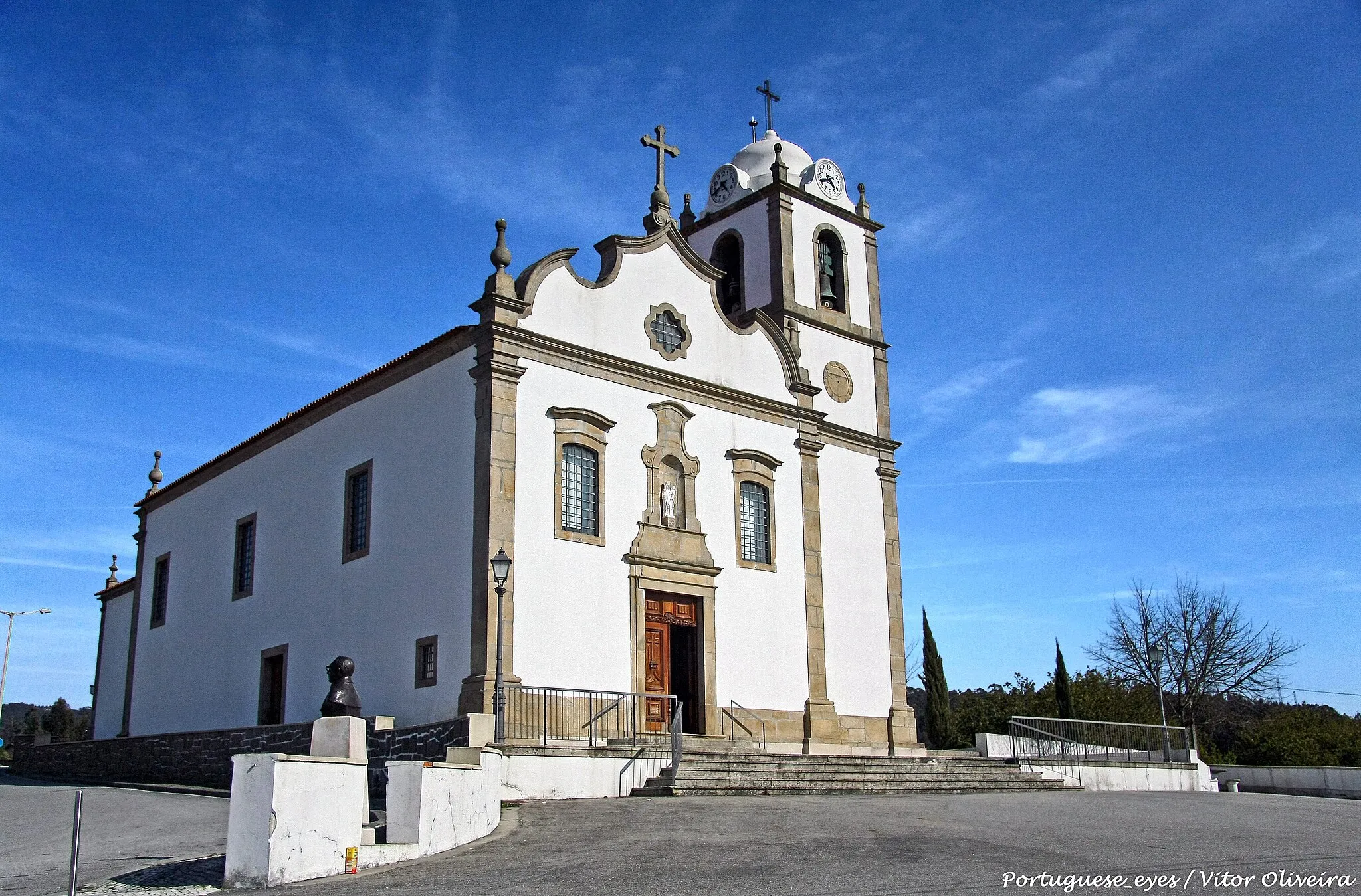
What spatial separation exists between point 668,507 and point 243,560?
10804 millimetres

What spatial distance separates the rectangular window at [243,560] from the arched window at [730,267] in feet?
38.3

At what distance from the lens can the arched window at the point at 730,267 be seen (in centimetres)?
2873

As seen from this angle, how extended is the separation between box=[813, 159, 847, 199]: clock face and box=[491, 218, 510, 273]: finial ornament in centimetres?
965

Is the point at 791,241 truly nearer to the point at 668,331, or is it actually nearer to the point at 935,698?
the point at 668,331

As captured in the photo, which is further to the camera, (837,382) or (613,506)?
(837,382)

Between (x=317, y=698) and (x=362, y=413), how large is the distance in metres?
5.48

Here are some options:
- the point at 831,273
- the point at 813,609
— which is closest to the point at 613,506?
the point at 813,609

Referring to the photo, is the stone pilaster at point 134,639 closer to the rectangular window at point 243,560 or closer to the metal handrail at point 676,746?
the rectangular window at point 243,560

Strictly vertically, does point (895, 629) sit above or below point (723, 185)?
below

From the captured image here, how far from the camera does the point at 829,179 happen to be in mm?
29391

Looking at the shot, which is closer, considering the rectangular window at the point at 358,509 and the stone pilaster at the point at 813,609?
the rectangular window at the point at 358,509

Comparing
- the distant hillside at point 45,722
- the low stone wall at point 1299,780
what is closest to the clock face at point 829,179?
the low stone wall at point 1299,780

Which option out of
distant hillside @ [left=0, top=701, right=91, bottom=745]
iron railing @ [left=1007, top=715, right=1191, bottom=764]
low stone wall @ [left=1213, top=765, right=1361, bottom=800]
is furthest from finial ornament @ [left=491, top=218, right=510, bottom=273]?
distant hillside @ [left=0, top=701, right=91, bottom=745]


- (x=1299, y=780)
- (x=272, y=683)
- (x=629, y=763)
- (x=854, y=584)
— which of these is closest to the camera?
(x=629, y=763)
